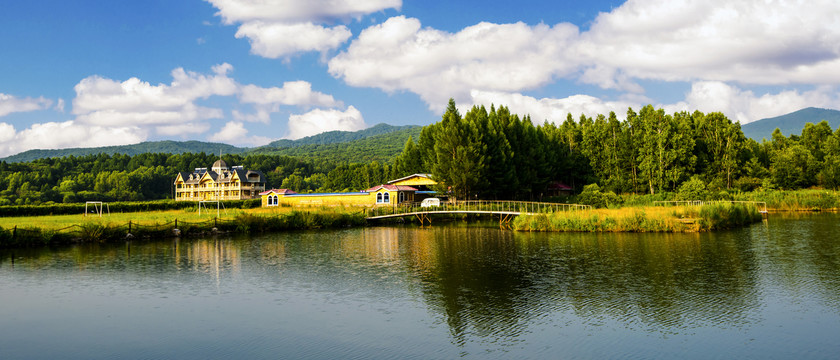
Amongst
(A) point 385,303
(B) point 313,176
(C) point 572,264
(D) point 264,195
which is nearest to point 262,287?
(A) point 385,303

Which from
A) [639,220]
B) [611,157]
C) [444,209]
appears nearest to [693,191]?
[611,157]

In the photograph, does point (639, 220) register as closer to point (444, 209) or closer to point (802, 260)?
point (802, 260)

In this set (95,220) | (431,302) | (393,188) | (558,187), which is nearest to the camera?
(431,302)

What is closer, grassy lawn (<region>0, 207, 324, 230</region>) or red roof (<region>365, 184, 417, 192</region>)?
grassy lawn (<region>0, 207, 324, 230</region>)

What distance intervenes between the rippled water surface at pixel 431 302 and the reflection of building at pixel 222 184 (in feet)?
268

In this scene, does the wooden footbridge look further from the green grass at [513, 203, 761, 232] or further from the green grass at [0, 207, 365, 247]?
the green grass at [513, 203, 761, 232]

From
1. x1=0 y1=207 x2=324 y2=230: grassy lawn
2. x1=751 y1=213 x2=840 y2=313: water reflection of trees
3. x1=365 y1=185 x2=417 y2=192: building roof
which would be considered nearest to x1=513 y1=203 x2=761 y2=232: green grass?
x1=751 y1=213 x2=840 y2=313: water reflection of trees

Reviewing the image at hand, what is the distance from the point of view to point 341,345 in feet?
47.2

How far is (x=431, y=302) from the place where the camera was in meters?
19.1

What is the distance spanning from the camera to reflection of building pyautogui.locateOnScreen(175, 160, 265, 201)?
114 metres

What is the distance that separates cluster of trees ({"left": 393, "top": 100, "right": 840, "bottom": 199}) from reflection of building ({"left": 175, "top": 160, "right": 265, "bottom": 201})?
149ft

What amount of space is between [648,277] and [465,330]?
1099 centimetres

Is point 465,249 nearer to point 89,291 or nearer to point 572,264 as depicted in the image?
point 572,264

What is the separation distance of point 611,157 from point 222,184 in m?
79.5
